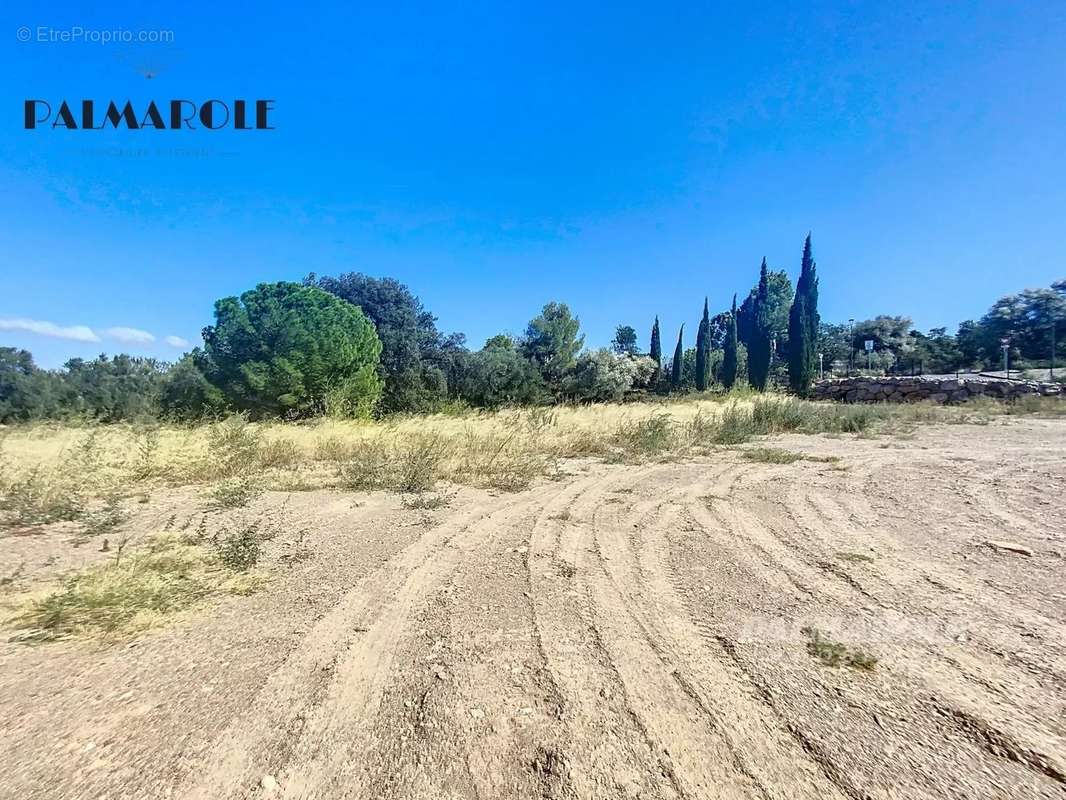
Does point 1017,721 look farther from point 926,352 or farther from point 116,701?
point 926,352

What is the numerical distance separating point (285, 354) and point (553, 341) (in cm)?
2159

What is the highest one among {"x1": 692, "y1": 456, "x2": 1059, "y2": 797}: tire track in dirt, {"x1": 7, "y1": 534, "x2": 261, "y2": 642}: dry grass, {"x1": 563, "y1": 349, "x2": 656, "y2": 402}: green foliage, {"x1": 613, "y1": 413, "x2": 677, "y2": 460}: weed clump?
{"x1": 563, "y1": 349, "x2": 656, "y2": 402}: green foliage

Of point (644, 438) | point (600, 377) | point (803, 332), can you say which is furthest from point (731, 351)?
point (644, 438)

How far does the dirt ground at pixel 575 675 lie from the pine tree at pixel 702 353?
30968 millimetres

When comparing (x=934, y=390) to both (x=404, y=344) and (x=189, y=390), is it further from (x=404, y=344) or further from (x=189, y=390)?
(x=189, y=390)

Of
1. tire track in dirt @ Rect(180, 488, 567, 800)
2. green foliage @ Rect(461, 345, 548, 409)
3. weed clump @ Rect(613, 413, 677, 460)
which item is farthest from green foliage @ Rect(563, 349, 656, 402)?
tire track in dirt @ Rect(180, 488, 567, 800)

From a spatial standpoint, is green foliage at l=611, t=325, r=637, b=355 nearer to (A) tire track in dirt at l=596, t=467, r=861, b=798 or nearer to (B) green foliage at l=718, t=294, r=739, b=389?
(B) green foliage at l=718, t=294, r=739, b=389

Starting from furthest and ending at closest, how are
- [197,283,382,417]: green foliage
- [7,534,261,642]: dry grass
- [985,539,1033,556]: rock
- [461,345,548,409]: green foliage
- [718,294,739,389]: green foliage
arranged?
[718,294,739,389]: green foliage → [461,345,548,409]: green foliage → [197,283,382,417]: green foliage → [985,539,1033,556]: rock → [7,534,261,642]: dry grass

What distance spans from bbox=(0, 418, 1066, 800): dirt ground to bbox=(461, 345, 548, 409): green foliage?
2124cm

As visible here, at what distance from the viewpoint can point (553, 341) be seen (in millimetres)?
35750

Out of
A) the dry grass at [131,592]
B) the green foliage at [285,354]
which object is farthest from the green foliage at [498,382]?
the dry grass at [131,592]

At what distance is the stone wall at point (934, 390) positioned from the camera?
19625 millimetres

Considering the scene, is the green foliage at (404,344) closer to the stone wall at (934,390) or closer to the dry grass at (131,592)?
the dry grass at (131,592)

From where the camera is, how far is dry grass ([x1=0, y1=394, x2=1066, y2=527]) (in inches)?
222
